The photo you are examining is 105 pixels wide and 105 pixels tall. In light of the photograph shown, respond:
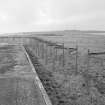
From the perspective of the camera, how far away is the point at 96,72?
1875 centimetres

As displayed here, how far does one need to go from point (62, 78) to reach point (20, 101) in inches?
294

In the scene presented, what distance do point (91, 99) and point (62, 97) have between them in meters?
1.67

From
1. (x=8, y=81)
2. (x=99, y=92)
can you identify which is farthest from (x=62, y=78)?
(x=8, y=81)

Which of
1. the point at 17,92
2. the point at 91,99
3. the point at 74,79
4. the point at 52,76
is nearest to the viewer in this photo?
the point at 17,92

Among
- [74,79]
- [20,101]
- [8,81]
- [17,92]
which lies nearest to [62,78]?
[74,79]

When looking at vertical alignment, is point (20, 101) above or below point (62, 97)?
above

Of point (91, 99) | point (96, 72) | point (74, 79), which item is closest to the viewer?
point (91, 99)

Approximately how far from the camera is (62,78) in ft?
53.0

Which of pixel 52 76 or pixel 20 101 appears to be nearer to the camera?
pixel 20 101

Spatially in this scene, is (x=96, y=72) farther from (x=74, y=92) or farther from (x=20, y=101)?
(x=20, y=101)

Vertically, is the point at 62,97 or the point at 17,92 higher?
the point at 17,92

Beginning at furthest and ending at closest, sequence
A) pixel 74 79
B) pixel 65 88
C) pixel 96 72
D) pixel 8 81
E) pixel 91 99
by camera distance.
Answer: pixel 96 72 < pixel 74 79 < pixel 65 88 < pixel 8 81 < pixel 91 99

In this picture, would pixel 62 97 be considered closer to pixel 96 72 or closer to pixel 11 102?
pixel 11 102

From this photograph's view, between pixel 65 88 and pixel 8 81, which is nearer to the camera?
pixel 8 81
